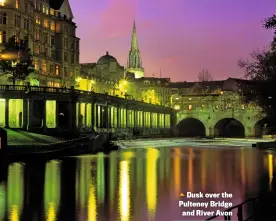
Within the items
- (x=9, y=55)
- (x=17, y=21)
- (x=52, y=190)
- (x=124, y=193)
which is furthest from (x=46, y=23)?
(x=124, y=193)

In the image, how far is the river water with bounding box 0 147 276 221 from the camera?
101ft

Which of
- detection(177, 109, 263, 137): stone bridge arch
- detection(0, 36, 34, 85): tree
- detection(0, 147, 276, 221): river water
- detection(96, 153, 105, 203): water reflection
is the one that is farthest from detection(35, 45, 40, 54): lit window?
detection(177, 109, 263, 137): stone bridge arch

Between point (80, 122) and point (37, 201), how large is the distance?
7369 cm

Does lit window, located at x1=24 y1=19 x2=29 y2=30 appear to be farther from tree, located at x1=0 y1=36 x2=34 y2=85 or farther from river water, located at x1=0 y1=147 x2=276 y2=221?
river water, located at x1=0 y1=147 x2=276 y2=221

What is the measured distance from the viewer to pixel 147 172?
174 ft

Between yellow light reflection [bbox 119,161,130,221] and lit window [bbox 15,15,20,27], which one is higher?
lit window [bbox 15,15,20,27]

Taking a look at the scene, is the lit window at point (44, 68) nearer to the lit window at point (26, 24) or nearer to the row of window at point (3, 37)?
the lit window at point (26, 24)

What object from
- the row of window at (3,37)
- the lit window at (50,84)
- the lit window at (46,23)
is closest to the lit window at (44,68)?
the lit window at (50,84)

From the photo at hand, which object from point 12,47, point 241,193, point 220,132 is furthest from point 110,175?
point 220,132

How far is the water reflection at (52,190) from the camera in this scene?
30931 mm

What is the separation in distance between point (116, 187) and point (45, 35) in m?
95.3

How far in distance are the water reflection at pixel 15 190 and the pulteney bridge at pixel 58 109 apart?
42.0 m

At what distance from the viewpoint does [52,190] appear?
39562mm

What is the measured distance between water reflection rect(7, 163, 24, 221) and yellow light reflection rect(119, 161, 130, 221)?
6544mm
